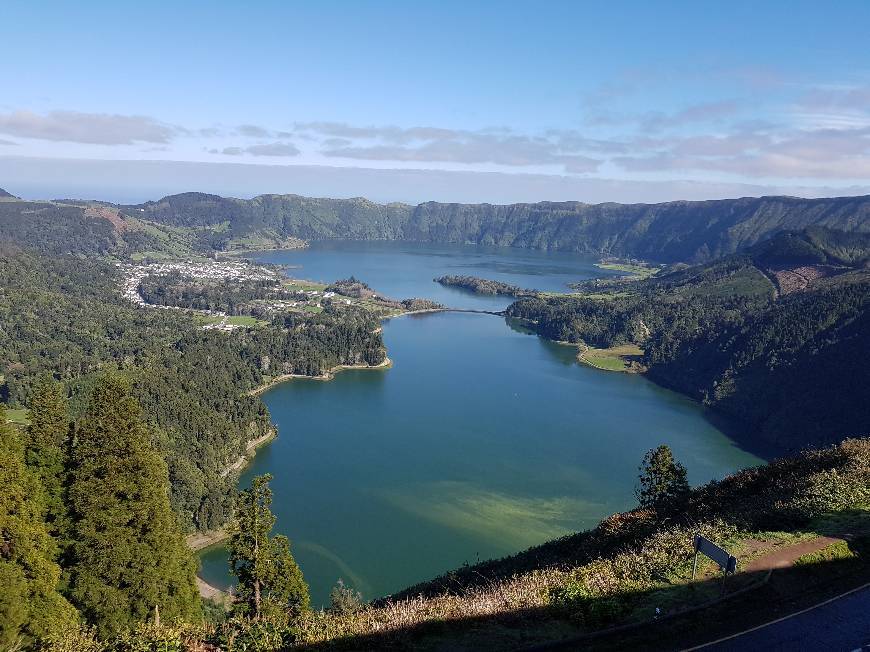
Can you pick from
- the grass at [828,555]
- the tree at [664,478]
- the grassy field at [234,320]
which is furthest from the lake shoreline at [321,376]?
the grass at [828,555]

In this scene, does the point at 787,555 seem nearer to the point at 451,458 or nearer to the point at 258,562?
the point at 258,562

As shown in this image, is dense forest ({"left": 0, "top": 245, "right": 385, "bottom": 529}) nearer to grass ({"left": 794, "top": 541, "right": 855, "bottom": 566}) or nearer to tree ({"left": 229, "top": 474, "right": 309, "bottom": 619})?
tree ({"left": 229, "top": 474, "right": 309, "bottom": 619})

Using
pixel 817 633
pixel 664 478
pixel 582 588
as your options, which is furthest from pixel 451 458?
pixel 817 633

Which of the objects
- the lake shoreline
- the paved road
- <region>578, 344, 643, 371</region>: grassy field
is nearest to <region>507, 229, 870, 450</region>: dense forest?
<region>578, 344, 643, 371</region>: grassy field

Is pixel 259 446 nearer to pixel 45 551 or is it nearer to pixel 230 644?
pixel 45 551

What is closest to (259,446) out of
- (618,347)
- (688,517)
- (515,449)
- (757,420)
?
(515,449)

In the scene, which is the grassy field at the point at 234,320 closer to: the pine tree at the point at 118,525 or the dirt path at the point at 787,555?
the pine tree at the point at 118,525
